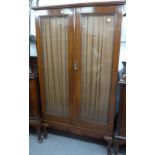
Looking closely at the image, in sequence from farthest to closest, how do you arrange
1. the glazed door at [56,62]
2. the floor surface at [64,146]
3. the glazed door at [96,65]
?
the floor surface at [64,146] → the glazed door at [56,62] → the glazed door at [96,65]

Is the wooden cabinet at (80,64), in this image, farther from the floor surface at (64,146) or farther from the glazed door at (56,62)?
the floor surface at (64,146)

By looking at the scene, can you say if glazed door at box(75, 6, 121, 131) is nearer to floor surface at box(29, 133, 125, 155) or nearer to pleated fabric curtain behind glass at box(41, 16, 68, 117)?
pleated fabric curtain behind glass at box(41, 16, 68, 117)

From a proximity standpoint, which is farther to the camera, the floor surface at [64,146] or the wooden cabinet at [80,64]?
the floor surface at [64,146]

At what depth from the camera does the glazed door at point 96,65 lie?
4.98 feet


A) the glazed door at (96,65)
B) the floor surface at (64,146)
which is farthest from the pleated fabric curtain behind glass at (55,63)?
the floor surface at (64,146)

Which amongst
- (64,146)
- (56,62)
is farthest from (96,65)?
(64,146)

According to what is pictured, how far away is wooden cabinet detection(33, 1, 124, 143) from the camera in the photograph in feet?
5.05

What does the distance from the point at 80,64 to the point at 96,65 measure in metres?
0.18

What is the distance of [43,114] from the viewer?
6.72 ft

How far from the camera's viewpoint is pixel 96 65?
1.65m

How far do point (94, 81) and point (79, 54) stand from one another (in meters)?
0.34
